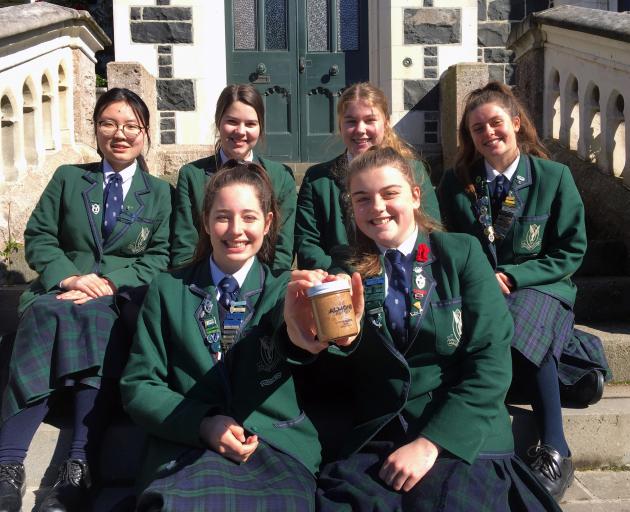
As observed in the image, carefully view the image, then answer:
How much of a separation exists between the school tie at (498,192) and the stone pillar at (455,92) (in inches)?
117

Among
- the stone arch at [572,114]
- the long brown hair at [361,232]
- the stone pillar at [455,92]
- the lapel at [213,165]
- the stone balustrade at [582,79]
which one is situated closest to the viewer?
the long brown hair at [361,232]

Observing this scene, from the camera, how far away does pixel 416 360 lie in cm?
246

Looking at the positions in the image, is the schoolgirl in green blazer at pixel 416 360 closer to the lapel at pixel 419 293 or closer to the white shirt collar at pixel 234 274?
the lapel at pixel 419 293

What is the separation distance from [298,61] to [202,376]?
5.70 m

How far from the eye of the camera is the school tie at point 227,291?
2541 millimetres

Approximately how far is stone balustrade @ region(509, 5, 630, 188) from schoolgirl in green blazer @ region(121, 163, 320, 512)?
2.74 metres

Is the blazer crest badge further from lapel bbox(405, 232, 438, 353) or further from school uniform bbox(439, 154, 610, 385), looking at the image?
lapel bbox(405, 232, 438, 353)

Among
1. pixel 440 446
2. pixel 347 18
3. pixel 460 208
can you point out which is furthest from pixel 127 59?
pixel 440 446

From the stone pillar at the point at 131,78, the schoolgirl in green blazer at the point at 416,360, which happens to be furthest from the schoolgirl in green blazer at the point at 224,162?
the stone pillar at the point at 131,78

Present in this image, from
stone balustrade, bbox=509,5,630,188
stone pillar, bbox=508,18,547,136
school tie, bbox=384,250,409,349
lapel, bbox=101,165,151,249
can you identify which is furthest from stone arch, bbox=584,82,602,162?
lapel, bbox=101,165,151,249

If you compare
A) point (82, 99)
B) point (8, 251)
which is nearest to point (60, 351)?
point (8, 251)

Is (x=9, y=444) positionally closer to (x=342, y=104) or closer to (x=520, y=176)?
(x=342, y=104)

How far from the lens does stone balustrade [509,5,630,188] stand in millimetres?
4445

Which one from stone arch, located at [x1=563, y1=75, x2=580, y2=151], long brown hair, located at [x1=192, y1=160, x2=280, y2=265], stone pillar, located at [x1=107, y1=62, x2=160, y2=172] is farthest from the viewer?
stone pillar, located at [x1=107, y1=62, x2=160, y2=172]
